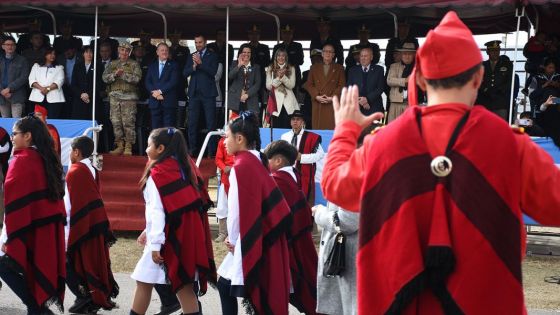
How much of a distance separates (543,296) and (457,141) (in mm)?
6343

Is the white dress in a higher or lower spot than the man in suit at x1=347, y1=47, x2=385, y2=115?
lower

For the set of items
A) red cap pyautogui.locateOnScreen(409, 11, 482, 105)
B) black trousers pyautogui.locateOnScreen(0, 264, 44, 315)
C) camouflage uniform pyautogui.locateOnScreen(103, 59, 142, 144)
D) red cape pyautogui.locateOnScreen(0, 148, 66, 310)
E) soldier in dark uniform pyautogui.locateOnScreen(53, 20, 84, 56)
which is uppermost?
soldier in dark uniform pyautogui.locateOnScreen(53, 20, 84, 56)

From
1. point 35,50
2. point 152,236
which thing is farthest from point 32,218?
point 35,50

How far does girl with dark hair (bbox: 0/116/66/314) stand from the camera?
6508mm

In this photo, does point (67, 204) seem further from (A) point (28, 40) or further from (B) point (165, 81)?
(A) point (28, 40)

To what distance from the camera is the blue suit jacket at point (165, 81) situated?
42.9 feet

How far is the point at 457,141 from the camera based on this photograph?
2811 millimetres

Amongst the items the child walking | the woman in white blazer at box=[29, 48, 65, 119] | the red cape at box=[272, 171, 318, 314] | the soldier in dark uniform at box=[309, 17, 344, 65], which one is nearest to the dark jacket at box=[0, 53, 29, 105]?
the woman in white blazer at box=[29, 48, 65, 119]

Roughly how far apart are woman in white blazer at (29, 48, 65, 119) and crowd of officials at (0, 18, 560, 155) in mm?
16

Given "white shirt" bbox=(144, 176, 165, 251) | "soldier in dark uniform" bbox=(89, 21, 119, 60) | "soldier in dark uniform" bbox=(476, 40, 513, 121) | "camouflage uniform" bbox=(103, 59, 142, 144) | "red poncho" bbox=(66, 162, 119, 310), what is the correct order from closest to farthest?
"white shirt" bbox=(144, 176, 165, 251) < "red poncho" bbox=(66, 162, 119, 310) < "soldier in dark uniform" bbox=(476, 40, 513, 121) < "camouflage uniform" bbox=(103, 59, 142, 144) < "soldier in dark uniform" bbox=(89, 21, 119, 60)

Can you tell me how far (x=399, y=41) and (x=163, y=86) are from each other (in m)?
3.59

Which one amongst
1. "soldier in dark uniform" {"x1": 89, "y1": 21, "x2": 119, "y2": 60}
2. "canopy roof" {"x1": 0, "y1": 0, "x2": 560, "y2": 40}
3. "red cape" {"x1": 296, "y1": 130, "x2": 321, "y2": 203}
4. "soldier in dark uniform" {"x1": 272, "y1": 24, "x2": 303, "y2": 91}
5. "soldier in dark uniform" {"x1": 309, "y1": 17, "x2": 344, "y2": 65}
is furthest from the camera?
"soldier in dark uniform" {"x1": 89, "y1": 21, "x2": 119, "y2": 60}

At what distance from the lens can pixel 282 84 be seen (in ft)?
41.7

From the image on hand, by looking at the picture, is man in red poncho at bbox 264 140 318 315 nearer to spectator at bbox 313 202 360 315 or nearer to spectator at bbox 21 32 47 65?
spectator at bbox 313 202 360 315
